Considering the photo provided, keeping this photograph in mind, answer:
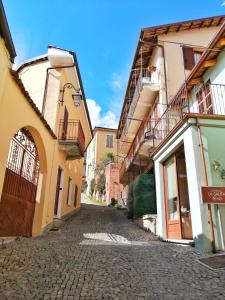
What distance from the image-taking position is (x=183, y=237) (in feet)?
26.1

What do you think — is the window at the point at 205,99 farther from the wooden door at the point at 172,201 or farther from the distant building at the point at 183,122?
the wooden door at the point at 172,201

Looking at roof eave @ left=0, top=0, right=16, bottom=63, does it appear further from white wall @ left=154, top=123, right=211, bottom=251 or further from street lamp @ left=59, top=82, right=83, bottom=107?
street lamp @ left=59, top=82, right=83, bottom=107

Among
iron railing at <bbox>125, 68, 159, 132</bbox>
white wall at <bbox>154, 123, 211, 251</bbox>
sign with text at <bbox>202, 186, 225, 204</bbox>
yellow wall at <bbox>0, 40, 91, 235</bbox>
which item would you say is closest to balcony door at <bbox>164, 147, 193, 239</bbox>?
white wall at <bbox>154, 123, 211, 251</bbox>

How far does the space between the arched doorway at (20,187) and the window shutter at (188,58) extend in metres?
9.72

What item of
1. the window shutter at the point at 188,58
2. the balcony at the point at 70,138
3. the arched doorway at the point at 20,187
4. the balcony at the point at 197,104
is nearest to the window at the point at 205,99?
the balcony at the point at 197,104

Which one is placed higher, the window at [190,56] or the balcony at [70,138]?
the window at [190,56]

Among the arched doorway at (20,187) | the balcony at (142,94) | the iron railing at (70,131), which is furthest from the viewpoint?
the balcony at (142,94)

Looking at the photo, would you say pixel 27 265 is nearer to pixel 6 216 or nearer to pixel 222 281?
pixel 6 216

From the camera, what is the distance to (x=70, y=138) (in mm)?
12492

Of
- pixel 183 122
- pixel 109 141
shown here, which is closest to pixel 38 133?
pixel 183 122

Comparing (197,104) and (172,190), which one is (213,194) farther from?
(197,104)

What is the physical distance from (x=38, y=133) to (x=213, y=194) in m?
5.90

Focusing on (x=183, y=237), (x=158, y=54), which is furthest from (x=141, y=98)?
(x=183, y=237)

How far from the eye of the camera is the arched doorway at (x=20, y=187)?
23.9 ft
